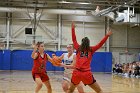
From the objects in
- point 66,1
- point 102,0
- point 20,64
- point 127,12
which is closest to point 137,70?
point 127,12

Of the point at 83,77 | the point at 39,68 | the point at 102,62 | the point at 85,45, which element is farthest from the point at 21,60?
the point at 83,77

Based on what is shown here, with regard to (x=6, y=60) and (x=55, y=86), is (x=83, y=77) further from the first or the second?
(x=6, y=60)

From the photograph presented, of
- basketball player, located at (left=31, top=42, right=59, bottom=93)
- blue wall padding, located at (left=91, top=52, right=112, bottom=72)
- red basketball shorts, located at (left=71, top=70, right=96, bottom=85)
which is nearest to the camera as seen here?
red basketball shorts, located at (left=71, top=70, right=96, bottom=85)

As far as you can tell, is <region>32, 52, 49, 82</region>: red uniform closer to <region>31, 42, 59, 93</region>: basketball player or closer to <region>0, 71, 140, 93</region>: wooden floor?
<region>31, 42, 59, 93</region>: basketball player

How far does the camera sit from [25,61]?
34.3 metres

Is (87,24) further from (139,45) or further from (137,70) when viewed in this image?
(137,70)

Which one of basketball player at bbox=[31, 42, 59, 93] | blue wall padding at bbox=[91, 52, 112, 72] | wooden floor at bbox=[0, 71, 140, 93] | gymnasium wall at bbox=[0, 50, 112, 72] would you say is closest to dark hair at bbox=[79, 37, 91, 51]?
basketball player at bbox=[31, 42, 59, 93]

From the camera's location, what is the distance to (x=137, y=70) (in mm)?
27203

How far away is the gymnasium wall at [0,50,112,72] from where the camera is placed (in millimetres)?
33875

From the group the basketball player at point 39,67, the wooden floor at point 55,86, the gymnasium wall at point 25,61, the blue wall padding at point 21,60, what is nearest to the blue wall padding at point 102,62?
the gymnasium wall at point 25,61

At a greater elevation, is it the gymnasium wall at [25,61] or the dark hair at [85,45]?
the dark hair at [85,45]

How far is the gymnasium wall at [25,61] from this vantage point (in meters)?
33.9

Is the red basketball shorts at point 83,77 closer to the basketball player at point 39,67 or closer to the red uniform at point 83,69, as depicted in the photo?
the red uniform at point 83,69

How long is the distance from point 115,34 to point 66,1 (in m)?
8.31
